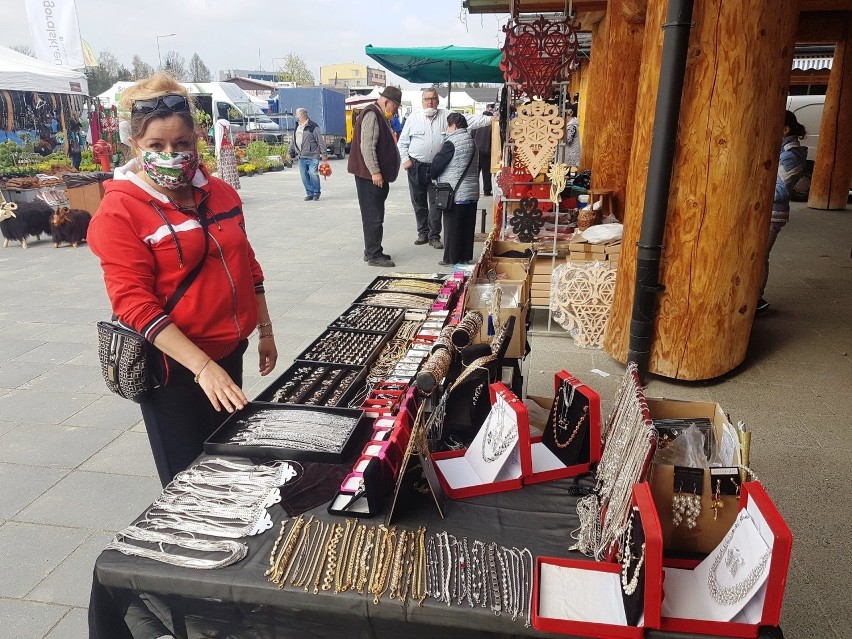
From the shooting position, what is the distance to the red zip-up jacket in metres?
1.80

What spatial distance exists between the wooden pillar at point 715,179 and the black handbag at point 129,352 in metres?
2.97

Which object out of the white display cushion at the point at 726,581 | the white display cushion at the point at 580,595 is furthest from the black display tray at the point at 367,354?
the white display cushion at the point at 726,581

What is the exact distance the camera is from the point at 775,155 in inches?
150

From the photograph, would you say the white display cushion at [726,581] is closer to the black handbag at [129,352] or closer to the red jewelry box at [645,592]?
the red jewelry box at [645,592]

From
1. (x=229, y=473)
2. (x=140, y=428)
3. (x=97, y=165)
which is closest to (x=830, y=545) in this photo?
(x=229, y=473)

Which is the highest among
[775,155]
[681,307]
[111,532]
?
[775,155]

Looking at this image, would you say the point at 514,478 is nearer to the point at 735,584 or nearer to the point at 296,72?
the point at 735,584

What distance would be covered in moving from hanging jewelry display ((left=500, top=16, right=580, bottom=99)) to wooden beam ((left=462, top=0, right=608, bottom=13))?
2535 millimetres

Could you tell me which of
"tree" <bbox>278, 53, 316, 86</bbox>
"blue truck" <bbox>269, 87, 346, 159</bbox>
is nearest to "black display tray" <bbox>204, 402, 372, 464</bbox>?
"blue truck" <bbox>269, 87, 346, 159</bbox>

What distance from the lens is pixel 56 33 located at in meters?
15.7

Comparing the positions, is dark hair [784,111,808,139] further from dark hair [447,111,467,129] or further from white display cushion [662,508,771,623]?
white display cushion [662,508,771,623]

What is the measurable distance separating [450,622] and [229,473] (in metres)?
0.84

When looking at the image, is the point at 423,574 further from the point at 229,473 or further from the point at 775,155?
the point at 775,155

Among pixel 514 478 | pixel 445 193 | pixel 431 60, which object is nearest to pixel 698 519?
pixel 514 478
